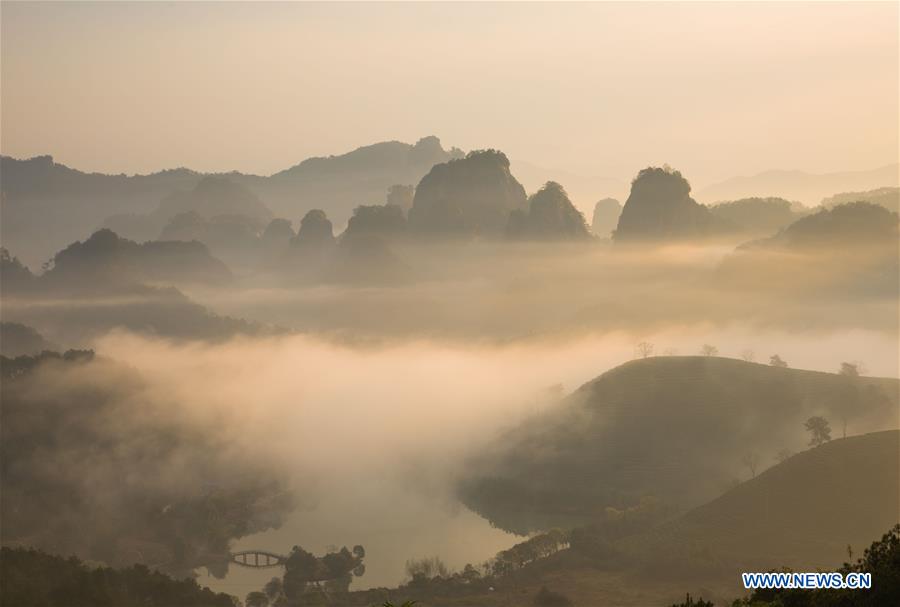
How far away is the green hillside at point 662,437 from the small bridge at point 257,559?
3437 centimetres

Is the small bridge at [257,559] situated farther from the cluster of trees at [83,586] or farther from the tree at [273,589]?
the cluster of trees at [83,586]

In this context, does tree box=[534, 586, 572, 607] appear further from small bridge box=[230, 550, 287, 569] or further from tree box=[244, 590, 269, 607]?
small bridge box=[230, 550, 287, 569]

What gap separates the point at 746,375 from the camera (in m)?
182

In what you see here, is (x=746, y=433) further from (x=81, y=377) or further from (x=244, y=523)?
(x=81, y=377)

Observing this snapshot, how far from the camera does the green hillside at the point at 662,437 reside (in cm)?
16325

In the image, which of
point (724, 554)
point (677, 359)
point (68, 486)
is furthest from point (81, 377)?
point (724, 554)

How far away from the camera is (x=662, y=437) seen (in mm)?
173750

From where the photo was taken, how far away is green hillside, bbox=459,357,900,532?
163250 millimetres

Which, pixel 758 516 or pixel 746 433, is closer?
pixel 758 516

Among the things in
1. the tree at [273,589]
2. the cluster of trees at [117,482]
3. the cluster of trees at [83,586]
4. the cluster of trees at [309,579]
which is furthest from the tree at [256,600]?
the cluster of trees at [117,482]

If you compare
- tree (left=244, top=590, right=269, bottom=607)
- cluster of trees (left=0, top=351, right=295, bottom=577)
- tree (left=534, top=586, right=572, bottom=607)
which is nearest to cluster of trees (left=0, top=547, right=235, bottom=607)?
tree (left=244, top=590, right=269, bottom=607)

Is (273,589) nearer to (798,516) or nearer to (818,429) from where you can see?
(798,516)

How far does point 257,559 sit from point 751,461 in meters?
75.3

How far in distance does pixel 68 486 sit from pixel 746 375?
4477 inches
